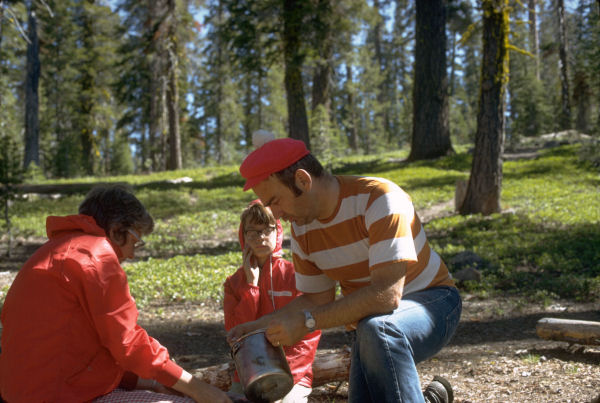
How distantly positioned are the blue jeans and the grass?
406 cm

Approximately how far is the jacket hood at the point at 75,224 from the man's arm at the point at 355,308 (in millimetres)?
888

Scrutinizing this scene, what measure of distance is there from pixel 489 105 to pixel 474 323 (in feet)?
19.0

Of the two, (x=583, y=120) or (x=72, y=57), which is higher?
(x=72, y=57)

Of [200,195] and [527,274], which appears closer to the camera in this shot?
[527,274]

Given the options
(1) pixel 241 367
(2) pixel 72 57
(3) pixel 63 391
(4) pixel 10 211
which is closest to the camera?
(3) pixel 63 391

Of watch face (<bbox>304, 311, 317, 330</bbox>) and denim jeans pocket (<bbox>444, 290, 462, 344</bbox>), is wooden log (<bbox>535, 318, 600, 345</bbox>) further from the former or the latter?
watch face (<bbox>304, 311, 317, 330</bbox>)

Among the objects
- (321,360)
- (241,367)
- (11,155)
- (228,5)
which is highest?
(228,5)

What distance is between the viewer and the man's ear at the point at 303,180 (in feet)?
8.01

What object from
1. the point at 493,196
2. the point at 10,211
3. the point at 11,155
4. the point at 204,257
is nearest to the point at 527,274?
the point at 493,196

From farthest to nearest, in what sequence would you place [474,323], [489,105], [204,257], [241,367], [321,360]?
[489,105] < [204,257] < [474,323] < [321,360] < [241,367]

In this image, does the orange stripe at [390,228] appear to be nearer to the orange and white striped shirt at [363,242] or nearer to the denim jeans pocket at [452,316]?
the orange and white striped shirt at [363,242]

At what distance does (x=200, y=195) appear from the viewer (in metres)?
15.6

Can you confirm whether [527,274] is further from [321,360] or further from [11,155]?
[11,155]

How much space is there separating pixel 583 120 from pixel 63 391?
31.0m
